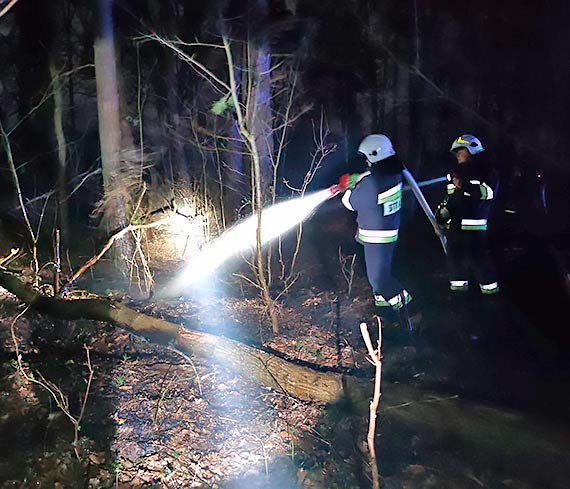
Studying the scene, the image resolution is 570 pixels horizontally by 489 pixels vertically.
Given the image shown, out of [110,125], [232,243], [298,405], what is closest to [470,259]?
[298,405]

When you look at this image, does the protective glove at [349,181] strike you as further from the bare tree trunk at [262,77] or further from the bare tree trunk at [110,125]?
the bare tree trunk at [110,125]

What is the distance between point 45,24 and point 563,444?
13258mm

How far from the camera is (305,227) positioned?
1162cm

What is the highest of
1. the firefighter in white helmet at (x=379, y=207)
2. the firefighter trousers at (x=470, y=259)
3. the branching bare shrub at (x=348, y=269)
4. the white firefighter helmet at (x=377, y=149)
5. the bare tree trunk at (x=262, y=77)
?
the bare tree trunk at (x=262, y=77)

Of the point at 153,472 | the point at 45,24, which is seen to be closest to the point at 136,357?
the point at 153,472

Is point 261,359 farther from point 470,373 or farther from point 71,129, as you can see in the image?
point 71,129

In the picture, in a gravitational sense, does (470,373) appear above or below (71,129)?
below

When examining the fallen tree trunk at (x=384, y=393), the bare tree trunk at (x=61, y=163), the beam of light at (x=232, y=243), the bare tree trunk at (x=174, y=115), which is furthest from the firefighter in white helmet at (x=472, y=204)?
the bare tree trunk at (x=174, y=115)

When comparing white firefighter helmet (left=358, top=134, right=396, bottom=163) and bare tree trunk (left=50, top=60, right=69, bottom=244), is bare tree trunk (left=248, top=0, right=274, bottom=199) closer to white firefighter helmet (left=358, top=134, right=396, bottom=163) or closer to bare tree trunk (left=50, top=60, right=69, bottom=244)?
white firefighter helmet (left=358, top=134, right=396, bottom=163)

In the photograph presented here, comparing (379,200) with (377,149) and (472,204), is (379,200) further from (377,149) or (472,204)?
(472,204)

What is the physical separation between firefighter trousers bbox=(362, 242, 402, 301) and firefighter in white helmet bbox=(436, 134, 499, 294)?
109cm

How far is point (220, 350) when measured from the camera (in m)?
4.88

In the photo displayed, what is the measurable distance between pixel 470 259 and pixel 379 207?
4.84 feet

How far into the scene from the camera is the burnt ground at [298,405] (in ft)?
12.0
